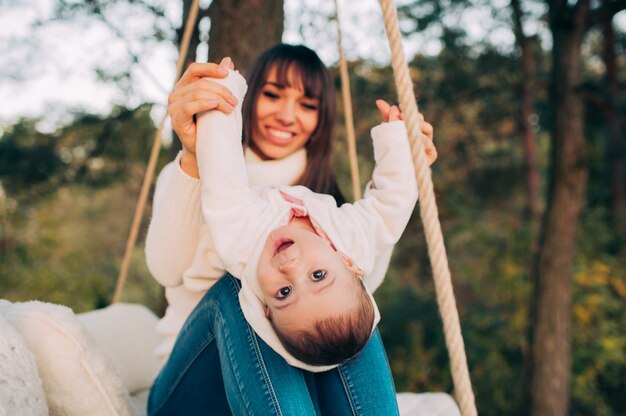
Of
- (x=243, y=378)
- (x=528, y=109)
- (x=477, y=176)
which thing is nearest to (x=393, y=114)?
(x=243, y=378)

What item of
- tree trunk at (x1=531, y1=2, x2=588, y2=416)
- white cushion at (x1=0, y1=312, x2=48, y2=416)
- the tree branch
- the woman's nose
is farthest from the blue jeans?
tree trunk at (x1=531, y1=2, x2=588, y2=416)

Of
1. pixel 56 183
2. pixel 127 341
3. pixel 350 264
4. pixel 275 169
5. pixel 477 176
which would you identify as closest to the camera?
pixel 350 264

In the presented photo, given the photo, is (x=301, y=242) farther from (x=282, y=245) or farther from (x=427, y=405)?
(x=427, y=405)

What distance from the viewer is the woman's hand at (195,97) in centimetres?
83

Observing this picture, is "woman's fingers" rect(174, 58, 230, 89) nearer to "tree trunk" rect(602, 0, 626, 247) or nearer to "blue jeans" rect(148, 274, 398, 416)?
"blue jeans" rect(148, 274, 398, 416)

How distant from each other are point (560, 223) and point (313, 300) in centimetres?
238

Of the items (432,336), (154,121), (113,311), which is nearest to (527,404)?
(432,336)

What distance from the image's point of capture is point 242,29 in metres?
1.77

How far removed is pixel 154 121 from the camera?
3.17 metres

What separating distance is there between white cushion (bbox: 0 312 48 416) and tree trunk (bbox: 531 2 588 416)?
259 centimetres

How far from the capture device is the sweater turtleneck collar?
126 centimetres

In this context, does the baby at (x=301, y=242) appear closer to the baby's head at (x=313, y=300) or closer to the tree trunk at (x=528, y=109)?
the baby's head at (x=313, y=300)

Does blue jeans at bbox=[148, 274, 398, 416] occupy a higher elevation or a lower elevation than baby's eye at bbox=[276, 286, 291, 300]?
lower

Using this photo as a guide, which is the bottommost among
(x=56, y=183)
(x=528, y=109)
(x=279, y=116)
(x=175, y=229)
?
(x=175, y=229)
